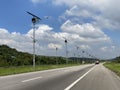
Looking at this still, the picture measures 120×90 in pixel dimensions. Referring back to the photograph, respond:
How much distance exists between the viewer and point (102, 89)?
55.4ft

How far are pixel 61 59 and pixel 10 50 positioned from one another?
37.3 m

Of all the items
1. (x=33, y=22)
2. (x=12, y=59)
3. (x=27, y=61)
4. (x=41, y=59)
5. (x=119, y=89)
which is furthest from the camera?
(x=41, y=59)

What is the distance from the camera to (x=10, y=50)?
124938mm

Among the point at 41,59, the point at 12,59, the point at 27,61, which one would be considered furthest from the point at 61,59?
the point at 12,59

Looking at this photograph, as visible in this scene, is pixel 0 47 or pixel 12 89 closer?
pixel 12 89

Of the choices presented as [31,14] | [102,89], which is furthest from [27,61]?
[102,89]

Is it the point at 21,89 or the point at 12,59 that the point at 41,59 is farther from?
the point at 21,89

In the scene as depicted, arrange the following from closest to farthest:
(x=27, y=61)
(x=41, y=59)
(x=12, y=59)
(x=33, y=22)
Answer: (x=33, y=22), (x=12, y=59), (x=27, y=61), (x=41, y=59)

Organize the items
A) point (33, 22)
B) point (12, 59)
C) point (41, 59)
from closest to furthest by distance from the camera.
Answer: point (33, 22)
point (12, 59)
point (41, 59)

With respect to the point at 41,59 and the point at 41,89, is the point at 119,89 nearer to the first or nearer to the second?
the point at 41,89

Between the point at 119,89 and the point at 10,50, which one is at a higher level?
the point at 10,50

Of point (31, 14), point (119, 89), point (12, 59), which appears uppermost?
point (31, 14)

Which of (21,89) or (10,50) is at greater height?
(10,50)

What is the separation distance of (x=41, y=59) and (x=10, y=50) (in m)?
14.0
